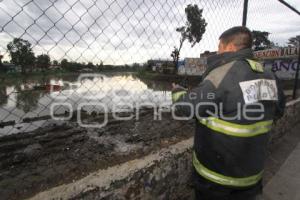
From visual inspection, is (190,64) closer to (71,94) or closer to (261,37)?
(71,94)

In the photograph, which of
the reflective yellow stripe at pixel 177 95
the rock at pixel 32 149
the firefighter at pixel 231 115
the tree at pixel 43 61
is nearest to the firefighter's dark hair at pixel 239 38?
the firefighter at pixel 231 115

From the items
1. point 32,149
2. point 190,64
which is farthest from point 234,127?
point 190,64

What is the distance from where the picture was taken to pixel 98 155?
257 inches

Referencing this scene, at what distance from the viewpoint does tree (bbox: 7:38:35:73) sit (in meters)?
1.55

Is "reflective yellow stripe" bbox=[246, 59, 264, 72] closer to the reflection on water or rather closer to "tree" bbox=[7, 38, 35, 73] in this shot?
the reflection on water

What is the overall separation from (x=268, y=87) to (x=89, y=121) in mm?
9758

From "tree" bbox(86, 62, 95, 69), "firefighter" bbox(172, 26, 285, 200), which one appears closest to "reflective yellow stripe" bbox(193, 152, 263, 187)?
"firefighter" bbox(172, 26, 285, 200)

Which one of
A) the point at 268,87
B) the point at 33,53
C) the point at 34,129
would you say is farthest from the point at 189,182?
the point at 34,129

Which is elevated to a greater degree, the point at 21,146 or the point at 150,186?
the point at 150,186

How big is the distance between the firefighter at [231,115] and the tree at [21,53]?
1.08 metres

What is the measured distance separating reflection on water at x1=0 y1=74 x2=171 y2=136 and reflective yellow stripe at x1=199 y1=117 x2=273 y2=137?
1.18 metres

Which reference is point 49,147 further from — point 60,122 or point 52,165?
point 60,122

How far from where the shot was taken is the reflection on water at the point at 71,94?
243cm

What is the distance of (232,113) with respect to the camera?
165 centimetres
